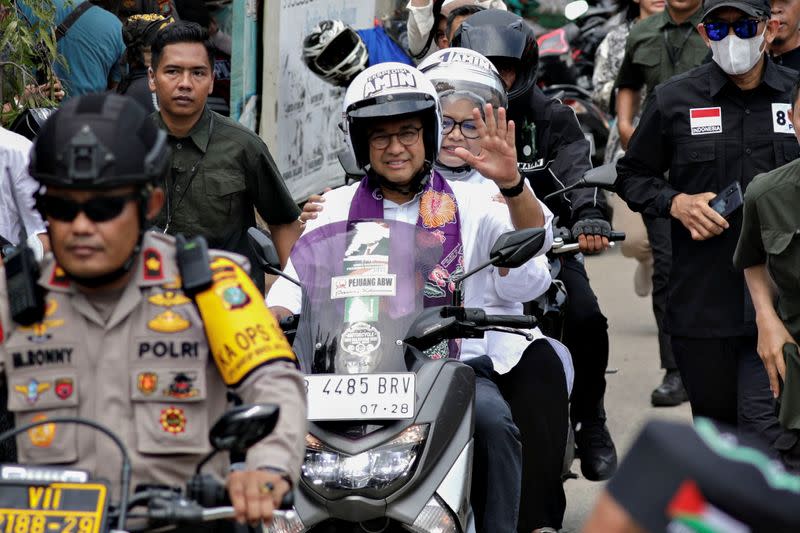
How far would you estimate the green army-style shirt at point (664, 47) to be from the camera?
975cm

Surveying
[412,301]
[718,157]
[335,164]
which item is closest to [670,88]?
[718,157]

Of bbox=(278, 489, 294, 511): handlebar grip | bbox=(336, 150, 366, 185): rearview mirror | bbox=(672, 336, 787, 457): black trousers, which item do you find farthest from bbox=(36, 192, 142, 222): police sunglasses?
bbox=(672, 336, 787, 457): black trousers

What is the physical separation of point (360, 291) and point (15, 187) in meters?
1.63

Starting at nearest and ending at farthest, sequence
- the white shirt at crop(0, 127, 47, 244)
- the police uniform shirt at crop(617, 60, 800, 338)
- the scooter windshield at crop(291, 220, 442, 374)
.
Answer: the scooter windshield at crop(291, 220, 442, 374), the white shirt at crop(0, 127, 47, 244), the police uniform shirt at crop(617, 60, 800, 338)

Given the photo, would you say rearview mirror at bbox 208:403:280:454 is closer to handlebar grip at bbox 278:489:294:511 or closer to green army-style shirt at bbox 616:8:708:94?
handlebar grip at bbox 278:489:294:511

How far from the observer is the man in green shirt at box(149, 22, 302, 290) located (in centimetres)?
702

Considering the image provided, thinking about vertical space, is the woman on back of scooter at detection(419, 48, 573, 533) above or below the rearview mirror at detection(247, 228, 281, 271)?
below

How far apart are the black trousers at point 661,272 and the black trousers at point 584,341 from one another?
1.82 metres

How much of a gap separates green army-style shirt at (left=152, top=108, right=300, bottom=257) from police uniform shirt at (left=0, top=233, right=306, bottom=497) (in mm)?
3379

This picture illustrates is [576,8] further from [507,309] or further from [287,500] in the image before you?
[287,500]

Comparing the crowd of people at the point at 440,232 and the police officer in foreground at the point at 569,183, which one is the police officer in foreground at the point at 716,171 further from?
the police officer in foreground at the point at 569,183

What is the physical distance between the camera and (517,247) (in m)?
4.97

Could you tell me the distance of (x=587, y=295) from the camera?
738 cm

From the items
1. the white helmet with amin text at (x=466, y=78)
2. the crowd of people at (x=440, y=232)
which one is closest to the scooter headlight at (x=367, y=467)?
the crowd of people at (x=440, y=232)
